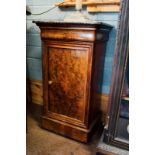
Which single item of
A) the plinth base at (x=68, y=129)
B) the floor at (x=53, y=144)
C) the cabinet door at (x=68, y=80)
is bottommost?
the floor at (x=53, y=144)

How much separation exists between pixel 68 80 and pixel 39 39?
32.7 inches

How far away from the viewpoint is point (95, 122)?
1.54 meters

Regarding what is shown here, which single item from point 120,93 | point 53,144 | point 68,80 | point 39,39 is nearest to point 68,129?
point 53,144

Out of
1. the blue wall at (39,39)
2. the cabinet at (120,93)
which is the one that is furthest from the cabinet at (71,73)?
the cabinet at (120,93)

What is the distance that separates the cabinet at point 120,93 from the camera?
0.89m

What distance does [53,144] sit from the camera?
4.60 ft

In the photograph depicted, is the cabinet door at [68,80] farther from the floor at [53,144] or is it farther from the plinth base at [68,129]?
the floor at [53,144]

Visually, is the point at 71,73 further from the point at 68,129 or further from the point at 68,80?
the point at 68,129

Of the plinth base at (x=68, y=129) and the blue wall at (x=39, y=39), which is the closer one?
the plinth base at (x=68, y=129)

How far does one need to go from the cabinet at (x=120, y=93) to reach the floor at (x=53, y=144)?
1.12 ft
